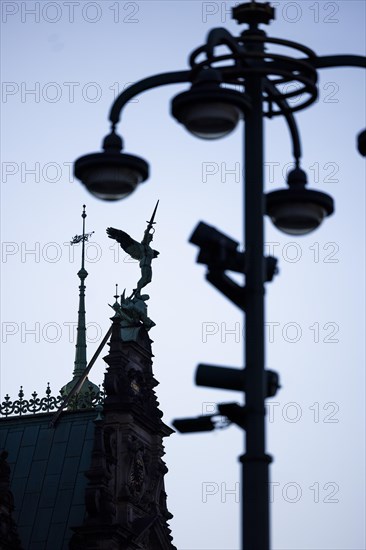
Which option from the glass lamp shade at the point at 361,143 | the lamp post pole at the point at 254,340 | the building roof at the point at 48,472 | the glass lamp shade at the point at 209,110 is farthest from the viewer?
the building roof at the point at 48,472

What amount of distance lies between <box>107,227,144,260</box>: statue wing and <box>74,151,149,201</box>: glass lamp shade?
149 ft

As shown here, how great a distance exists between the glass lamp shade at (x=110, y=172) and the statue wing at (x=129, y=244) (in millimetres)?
45276

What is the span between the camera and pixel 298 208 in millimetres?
17156

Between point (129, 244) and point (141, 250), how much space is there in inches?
21.1

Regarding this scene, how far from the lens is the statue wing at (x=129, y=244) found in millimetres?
62531

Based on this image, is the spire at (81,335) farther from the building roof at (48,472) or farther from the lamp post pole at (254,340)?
the lamp post pole at (254,340)

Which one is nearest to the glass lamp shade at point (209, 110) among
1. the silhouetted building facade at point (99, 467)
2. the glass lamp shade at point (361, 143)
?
the glass lamp shade at point (361, 143)

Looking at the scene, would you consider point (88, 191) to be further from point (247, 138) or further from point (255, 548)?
point (255, 548)

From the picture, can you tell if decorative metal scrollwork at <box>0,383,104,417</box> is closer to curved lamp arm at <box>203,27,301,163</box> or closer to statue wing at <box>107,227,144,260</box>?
statue wing at <box>107,227,144,260</box>

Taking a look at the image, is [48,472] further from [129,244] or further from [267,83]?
[267,83]

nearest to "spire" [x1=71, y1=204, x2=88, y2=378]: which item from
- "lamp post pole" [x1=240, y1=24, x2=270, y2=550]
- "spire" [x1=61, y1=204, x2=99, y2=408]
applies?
"spire" [x1=61, y1=204, x2=99, y2=408]

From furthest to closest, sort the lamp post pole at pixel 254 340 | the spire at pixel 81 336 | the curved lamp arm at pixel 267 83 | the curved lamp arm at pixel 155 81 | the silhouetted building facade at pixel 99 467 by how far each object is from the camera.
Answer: the spire at pixel 81 336 → the silhouetted building facade at pixel 99 467 → the curved lamp arm at pixel 155 81 → the curved lamp arm at pixel 267 83 → the lamp post pole at pixel 254 340

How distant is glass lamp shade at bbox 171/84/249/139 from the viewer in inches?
633

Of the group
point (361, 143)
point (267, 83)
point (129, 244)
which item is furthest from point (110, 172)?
point (129, 244)
